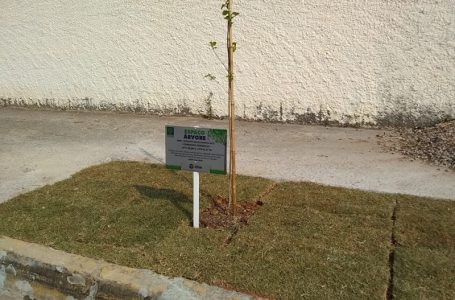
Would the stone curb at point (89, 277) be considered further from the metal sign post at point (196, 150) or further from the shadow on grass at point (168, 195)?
the shadow on grass at point (168, 195)

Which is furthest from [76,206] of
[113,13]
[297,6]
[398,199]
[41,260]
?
[113,13]

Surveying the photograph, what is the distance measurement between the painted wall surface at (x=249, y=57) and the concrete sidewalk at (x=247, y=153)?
51 centimetres

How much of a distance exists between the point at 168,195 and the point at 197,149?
110 cm

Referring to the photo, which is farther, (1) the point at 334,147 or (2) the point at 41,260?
(1) the point at 334,147

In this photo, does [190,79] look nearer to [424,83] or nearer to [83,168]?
[83,168]

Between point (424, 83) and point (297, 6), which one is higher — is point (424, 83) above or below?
below

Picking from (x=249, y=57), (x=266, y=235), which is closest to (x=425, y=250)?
(x=266, y=235)

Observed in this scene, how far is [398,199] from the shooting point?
14.6ft

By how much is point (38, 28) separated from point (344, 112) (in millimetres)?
7159

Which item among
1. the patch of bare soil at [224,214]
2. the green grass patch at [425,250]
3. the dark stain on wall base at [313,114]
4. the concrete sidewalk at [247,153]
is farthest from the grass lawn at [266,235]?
the dark stain on wall base at [313,114]

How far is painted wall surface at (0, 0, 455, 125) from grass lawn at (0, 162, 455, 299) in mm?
3393

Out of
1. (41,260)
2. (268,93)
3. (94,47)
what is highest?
(94,47)

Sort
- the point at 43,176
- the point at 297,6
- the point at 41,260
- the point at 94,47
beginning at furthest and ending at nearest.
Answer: the point at 94,47 → the point at 297,6 → the point at 43,176 → the point at 41,260

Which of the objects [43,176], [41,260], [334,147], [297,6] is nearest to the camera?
[41,260]
